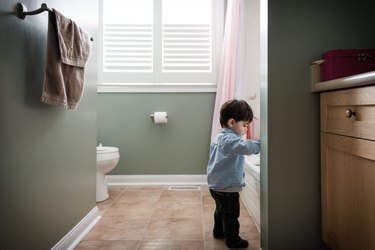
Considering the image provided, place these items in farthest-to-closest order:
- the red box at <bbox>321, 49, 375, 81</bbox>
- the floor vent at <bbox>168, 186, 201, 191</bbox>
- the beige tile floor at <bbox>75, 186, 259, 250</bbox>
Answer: the floor vent at <bbox>168, 186, 201, 191</bbox>, the beige tile floor at <bbox>75, 186, 259, 250</bbox>, the red box at <bbox>321, 49, 375, 81</bbox>

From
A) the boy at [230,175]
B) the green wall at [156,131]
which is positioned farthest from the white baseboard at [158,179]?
the boy at [230,175]

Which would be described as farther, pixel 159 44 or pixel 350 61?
pixel 159 44

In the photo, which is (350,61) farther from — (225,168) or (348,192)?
(225,168)

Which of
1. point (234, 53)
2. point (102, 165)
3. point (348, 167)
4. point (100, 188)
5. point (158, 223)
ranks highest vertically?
point (234, 53)

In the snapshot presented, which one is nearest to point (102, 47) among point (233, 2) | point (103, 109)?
point (103, 109)

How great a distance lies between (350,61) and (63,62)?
1.23m

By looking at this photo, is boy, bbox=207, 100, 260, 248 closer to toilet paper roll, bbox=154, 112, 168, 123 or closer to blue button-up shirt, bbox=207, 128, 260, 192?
blue button-up shirt, bbox=207, 128, 260, 192

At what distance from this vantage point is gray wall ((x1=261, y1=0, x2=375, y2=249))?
48.6 inches

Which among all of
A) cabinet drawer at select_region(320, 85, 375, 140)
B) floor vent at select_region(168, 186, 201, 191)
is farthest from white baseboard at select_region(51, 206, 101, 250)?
cabinet drawer at select_region(320, 85, 375, 140)

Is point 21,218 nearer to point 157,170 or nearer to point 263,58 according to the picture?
point 263,58

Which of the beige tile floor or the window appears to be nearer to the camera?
the beige tile floor

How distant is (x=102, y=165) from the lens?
2.28 m

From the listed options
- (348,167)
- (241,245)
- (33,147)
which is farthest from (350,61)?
(33,147)

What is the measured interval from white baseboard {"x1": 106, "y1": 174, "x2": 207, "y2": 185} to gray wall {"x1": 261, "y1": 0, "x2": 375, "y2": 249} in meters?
1.75
